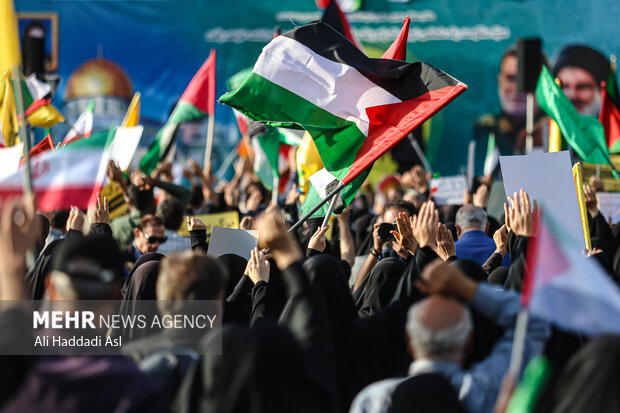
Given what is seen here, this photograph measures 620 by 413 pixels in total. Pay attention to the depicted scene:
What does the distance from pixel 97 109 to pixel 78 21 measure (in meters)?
2.72

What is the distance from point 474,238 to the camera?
6.11m

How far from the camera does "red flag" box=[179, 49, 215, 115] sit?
10.3 metres

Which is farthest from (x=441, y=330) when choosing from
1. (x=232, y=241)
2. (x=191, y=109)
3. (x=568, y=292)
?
(x=191, y=109)

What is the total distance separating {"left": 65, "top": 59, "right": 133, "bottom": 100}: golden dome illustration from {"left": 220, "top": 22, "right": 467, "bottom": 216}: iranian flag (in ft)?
54.5

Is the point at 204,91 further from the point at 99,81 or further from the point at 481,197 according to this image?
the point at 99,81

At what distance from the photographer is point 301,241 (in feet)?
21.4

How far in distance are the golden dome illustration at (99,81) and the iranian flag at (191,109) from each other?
11.8 metres

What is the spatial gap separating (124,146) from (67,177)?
7.32 feet

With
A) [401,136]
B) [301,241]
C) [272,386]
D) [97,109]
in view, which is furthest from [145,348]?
[97,109]

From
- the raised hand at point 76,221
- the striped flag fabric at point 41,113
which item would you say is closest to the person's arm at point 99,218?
the raised hand at point 76,221

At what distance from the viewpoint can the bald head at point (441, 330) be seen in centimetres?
293

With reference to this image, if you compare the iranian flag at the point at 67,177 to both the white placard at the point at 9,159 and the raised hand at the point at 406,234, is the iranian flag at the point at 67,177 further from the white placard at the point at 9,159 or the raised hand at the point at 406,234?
the raised hand at the point at 406,234

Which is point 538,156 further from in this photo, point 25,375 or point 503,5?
point 503,5

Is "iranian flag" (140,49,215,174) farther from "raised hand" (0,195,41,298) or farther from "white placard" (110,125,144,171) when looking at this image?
"raised hand" (0,195,41,298)
